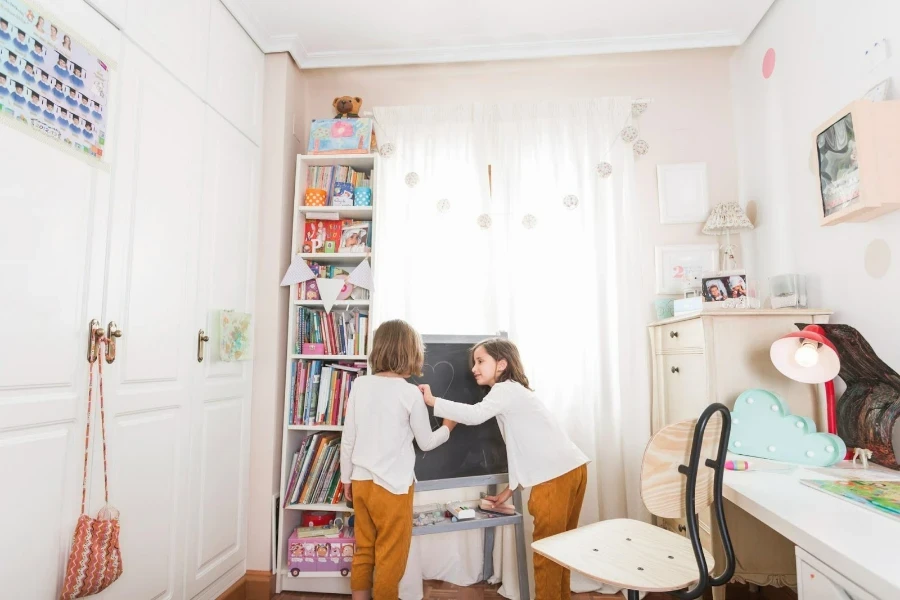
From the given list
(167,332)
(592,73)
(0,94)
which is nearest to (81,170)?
(0,94)

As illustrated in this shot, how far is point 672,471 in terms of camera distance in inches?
54.8

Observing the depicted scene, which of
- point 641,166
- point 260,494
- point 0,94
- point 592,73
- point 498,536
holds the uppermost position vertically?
point 592,73

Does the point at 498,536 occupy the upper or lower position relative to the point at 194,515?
lower

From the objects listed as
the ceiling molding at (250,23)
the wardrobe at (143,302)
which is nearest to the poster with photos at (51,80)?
the wardrobe at (143,302)

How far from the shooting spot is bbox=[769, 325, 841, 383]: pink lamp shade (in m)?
1.79

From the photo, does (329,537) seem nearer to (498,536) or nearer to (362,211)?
(498,536)

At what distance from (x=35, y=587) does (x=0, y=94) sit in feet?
4.26

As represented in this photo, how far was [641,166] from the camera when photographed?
2852 millimetres

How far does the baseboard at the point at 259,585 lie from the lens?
2.38 meters

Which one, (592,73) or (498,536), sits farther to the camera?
(592,73)

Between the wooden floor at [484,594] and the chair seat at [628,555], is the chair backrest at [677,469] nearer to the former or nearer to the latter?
the chair seat at [628,555]

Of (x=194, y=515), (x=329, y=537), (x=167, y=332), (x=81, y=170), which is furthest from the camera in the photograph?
(x=329, y=537)

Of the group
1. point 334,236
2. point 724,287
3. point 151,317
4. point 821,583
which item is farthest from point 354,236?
point 821,583

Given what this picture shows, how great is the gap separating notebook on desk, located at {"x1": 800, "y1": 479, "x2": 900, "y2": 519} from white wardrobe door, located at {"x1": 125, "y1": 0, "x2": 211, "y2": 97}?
2544 mm
